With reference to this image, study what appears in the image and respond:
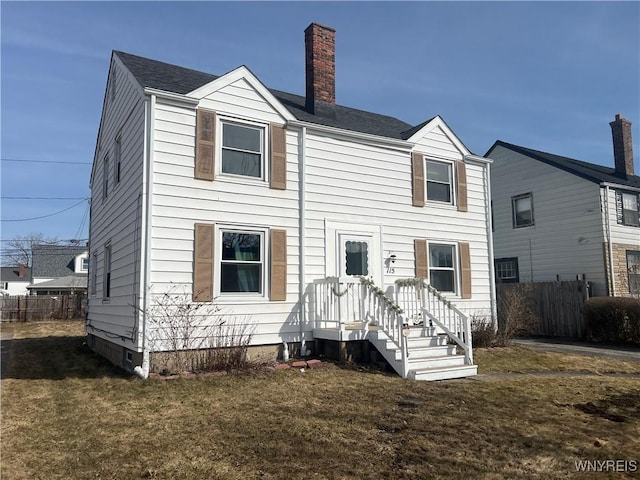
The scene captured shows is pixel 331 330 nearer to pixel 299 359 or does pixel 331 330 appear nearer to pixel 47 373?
pixel 299 359

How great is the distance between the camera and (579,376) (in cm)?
920

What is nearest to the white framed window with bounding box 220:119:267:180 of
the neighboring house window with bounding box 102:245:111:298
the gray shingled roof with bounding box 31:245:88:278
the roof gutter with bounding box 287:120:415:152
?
the roof gutter with bounding box 287:120:415:152

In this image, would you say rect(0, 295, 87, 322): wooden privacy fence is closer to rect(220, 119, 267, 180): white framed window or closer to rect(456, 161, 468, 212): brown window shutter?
rect(220, 119, 267, 180): white framed window

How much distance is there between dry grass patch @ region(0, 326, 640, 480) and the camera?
4445 millimetres

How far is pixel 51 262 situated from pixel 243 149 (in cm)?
4190

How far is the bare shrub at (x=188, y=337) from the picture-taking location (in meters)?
8.63

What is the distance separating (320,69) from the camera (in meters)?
12.7

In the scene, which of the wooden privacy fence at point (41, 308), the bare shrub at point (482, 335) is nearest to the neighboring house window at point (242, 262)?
the bare shrub at point (482, 335)

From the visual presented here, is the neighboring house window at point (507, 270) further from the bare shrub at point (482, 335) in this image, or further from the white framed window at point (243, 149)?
the white framed window at point (243, 149)

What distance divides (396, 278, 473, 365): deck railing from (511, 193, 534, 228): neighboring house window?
1133 cm

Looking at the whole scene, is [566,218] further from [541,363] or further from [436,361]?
[436,361]

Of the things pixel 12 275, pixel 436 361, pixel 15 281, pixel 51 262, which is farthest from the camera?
pixel 12 275

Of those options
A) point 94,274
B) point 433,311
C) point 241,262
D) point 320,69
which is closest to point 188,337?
point 241,262

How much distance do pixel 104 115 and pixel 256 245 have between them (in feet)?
24.3
